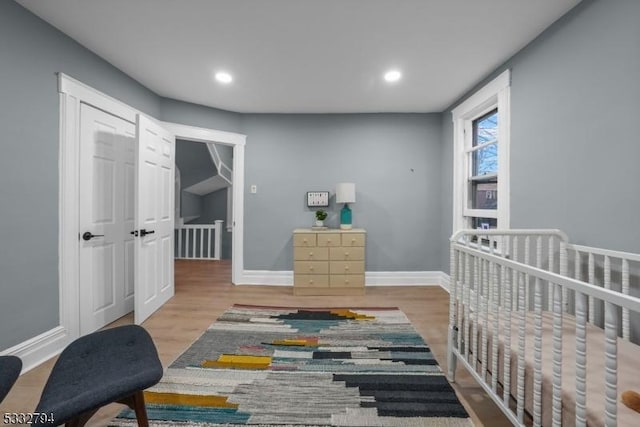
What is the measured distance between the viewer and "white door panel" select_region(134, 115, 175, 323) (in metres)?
2.54

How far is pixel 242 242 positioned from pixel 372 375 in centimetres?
253

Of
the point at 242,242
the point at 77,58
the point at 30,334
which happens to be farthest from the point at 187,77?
the point at 30,334

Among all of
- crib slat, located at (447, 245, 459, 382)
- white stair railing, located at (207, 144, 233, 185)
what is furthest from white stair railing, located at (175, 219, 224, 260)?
crib slat, located at (447, 245, 459, 382)

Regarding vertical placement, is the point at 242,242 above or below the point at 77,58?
below

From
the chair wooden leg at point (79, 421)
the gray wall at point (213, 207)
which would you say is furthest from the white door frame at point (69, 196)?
the gray wall at point (213, 207)

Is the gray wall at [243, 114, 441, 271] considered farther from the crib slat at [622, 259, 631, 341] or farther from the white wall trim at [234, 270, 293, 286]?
the crib slat at [622, 259, 631, 341]

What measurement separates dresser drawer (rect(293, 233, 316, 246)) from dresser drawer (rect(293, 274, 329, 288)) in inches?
15.1

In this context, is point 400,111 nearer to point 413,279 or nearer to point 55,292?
point 413,279

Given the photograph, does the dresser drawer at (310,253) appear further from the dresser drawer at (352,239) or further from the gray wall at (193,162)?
the gray wall at (193,162)

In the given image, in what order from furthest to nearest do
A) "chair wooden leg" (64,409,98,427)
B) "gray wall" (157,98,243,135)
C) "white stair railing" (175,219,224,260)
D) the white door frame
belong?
"white stair railing" (175,219,224,260) → "gray wall" (157,98,243,135) → the white door frame → "chair wooden leg" (64,409,98,427)

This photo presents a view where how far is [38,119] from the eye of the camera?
6.33ft

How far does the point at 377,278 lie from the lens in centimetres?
381

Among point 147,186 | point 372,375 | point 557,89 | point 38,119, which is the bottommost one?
point 372,375

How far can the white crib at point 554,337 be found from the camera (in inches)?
32.0
